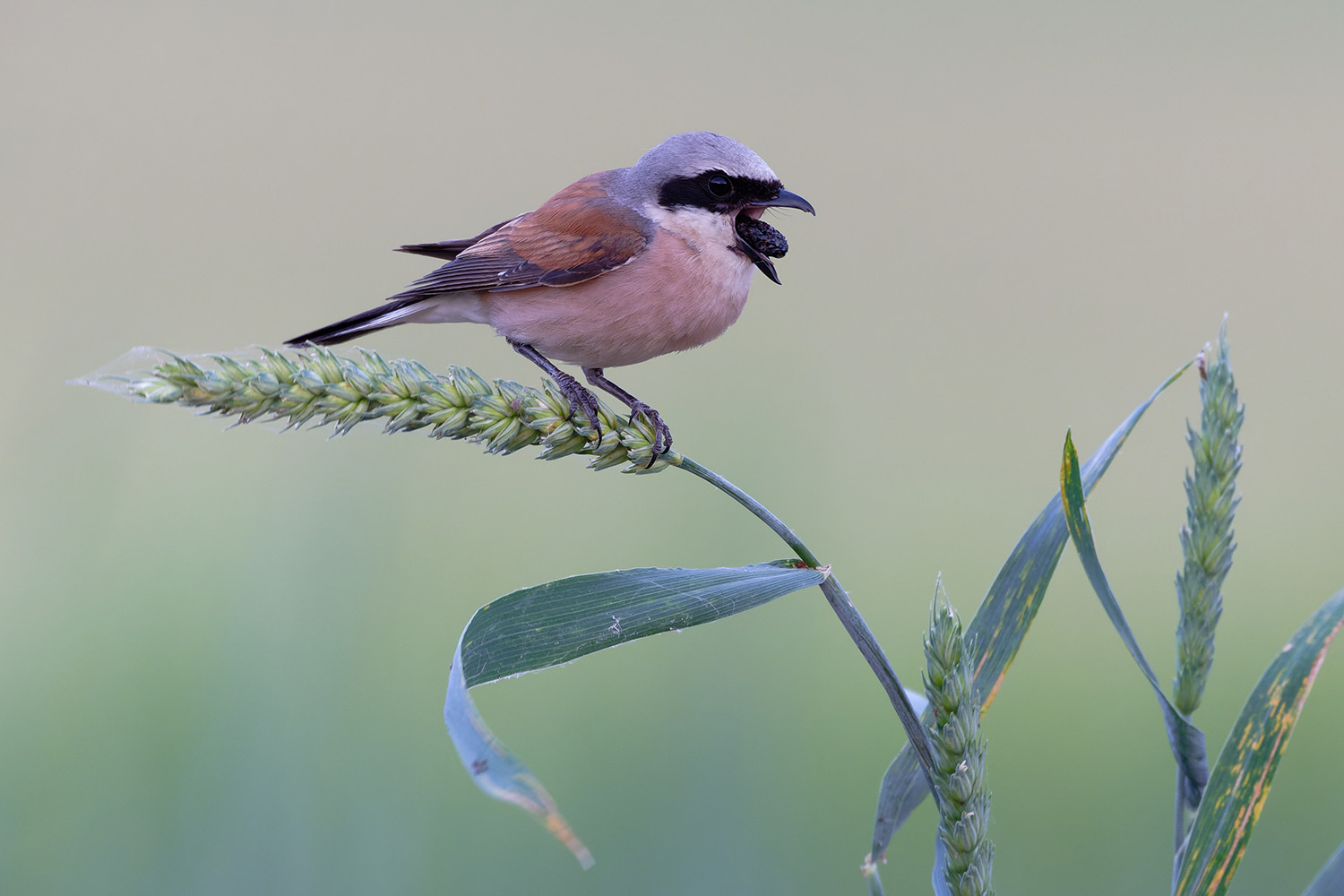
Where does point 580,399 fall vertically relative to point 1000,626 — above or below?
above

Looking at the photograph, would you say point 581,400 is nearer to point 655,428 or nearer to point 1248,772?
point 655,428

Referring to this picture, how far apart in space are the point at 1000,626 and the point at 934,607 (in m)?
0.28

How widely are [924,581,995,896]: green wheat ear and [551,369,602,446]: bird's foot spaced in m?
0.51

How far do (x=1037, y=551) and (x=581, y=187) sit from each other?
129 centimetres

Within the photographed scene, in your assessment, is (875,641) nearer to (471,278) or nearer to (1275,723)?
(1275,723)

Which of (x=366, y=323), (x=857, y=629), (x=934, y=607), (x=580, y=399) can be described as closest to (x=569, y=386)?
(x=580, y=399)

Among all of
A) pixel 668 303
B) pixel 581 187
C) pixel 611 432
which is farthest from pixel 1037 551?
pixel 581 187

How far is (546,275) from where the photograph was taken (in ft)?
5.91

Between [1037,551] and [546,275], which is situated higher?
[546,275]

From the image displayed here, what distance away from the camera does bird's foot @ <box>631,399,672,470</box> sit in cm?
124

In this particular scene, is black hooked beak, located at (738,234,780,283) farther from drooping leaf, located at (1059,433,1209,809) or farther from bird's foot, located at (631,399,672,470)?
drooping leaf, located at (1059,433,1209,809)

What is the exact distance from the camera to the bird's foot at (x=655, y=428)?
1235mm

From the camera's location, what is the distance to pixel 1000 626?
1.13 m

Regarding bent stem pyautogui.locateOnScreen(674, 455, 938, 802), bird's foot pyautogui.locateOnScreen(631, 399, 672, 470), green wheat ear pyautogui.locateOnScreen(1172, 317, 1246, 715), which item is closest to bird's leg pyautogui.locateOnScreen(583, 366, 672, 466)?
bird's foot pyautogui.locateOnScreen(631, 399, 672, 470)
